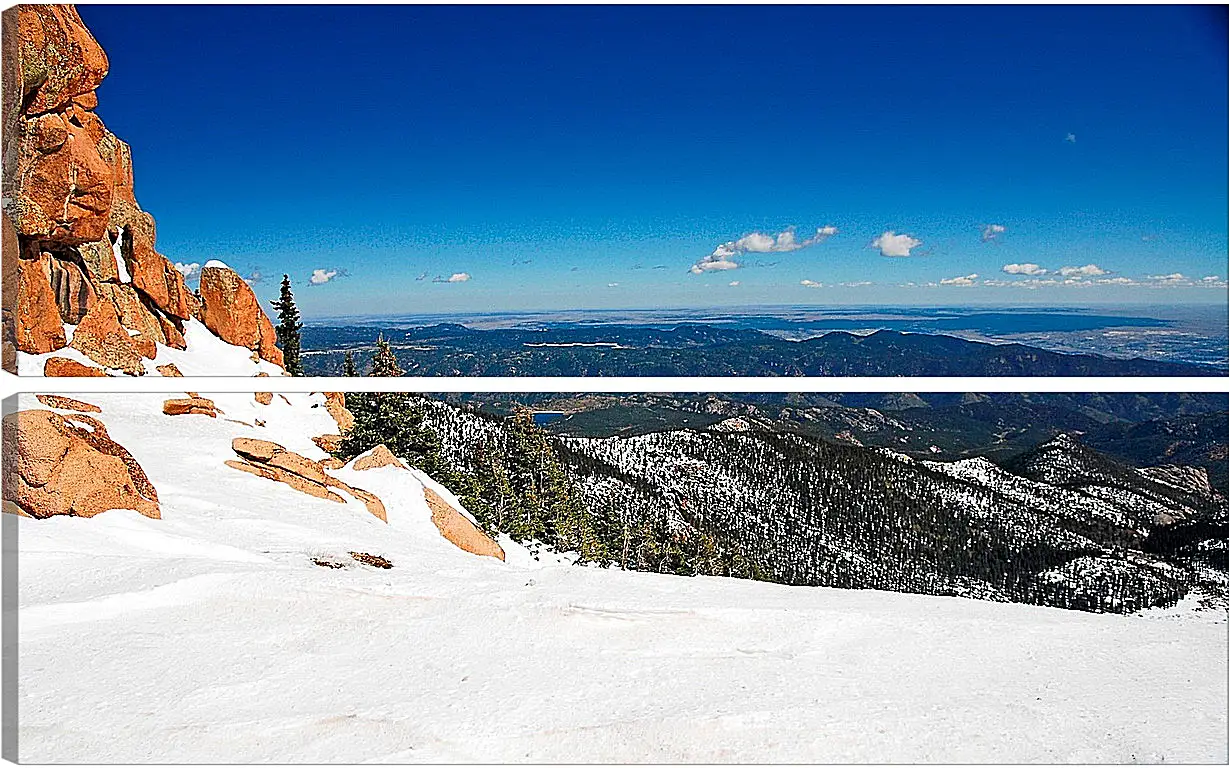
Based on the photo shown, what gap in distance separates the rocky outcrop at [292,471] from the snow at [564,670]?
213 cm

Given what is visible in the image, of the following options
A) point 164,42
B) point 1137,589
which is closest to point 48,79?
point 164,42

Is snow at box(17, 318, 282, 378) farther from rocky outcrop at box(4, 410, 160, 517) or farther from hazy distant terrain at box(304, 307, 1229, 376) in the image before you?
rocky outcrop at box(4, 410, 160, 517)

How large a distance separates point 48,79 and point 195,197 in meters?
1.55

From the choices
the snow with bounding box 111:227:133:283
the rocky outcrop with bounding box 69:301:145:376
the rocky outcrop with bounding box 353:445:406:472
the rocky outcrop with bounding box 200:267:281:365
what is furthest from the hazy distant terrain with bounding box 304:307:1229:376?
the rocky outcrop with bounding box 200:267:281:365

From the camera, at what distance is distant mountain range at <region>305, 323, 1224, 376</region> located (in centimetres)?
369

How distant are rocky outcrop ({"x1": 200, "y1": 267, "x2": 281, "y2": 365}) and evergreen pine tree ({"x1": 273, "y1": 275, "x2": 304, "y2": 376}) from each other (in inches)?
13.3

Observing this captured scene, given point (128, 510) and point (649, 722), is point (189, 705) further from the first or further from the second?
point (128, 510)

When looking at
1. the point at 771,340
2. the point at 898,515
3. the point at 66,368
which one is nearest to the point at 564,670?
the point at 898,515

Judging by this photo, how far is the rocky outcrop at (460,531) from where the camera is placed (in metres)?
3.56

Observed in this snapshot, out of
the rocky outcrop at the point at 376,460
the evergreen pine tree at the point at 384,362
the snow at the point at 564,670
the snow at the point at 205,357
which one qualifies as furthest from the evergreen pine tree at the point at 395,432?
the snow at the point at 564,670

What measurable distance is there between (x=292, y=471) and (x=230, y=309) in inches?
257

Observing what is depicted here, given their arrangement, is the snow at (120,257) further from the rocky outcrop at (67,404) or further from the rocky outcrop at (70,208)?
the rocky outcrop at (67,404)

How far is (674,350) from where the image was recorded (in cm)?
456

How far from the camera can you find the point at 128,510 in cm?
262
